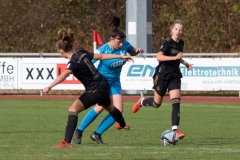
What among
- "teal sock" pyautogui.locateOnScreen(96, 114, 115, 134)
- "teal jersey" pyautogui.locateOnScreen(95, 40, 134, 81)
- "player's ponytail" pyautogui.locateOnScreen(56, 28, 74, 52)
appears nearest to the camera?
"player's ponytail" pyautogui.locateOnScreen(56, 28, 74, 52)

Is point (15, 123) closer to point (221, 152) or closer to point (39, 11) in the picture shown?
point (221, 152)

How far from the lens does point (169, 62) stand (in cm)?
1223

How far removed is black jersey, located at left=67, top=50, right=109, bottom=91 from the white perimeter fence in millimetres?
12797

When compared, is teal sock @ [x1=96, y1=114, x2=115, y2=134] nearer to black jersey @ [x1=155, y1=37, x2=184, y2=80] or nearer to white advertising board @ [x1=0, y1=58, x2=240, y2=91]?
black jersey @ [x1=155, y1=37, x2=184, y2=80]

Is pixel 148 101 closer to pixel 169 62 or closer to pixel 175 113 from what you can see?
pixel 169 62

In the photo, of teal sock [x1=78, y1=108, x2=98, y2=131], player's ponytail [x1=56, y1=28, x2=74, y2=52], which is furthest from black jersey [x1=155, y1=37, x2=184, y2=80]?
player's ponytail [x1=56, y1=28, x2=74, y2=52]

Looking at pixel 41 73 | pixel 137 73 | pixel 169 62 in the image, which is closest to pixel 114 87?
pixel 169 62

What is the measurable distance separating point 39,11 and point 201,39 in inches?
339

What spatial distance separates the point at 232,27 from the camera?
113 feet

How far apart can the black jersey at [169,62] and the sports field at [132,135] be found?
1.06 m

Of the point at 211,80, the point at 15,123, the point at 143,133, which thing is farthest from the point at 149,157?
the point at 211,80

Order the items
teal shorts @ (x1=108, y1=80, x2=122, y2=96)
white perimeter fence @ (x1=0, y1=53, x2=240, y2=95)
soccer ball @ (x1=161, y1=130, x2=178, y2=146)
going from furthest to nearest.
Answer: white perimeter fence @ (x1=0, y1=53, x2=240, y2=95), teal shorts @ (x1=108, y1=80, x2=122, y2=96), soccer ball @ (x1=161, y1=130, x2=178, y2=146)

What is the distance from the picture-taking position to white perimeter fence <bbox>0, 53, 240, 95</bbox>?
23.5 metres

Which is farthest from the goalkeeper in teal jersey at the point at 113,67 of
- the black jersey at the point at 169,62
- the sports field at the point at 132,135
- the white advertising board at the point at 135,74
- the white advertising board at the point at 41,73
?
the white advertising board at the point at 41,73
